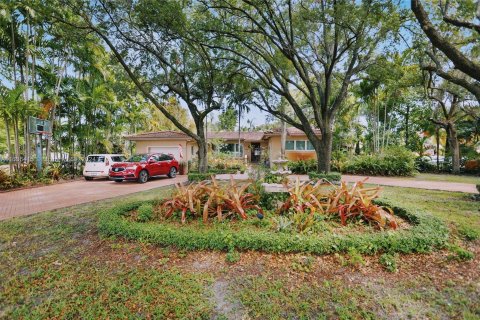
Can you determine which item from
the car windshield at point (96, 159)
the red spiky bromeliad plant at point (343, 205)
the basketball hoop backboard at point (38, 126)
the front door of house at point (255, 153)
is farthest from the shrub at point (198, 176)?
the front door of house at point (255, 153)

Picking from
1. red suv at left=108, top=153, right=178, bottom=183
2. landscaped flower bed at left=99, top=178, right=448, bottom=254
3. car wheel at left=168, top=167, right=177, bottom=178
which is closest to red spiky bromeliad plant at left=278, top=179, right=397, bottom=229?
landscaped flower bed at left=99, top=178, right=448, bottom=254

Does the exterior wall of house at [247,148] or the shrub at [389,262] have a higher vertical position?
the exterior wall of house at [247,148]

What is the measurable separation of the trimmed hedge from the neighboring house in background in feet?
46.6

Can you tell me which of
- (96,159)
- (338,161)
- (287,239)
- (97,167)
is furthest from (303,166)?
(287,239)

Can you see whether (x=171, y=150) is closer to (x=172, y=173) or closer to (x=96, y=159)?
(x=172, y=173)

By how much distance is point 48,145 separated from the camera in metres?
14.1

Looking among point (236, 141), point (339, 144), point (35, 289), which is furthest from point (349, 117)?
point (35, 289)

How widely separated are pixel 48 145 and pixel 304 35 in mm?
14713

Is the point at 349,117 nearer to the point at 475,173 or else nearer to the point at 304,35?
the point at 475,173

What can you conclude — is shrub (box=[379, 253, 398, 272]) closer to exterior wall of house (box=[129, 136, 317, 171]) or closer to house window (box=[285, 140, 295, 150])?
exterior wall of house (box=[129, 136, 317, 171])

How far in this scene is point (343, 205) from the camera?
15.7 feet

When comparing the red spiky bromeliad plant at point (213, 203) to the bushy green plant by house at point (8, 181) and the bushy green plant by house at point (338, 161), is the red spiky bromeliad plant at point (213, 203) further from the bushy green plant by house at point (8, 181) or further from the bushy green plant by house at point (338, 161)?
the bushy green plant by house at point (338, 161)

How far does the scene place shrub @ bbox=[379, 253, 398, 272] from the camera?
335cm

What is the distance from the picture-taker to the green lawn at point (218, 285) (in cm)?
262
